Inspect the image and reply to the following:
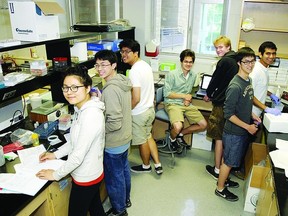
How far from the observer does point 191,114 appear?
319cm

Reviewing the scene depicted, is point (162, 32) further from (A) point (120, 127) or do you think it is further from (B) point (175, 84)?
(A) point (120, 127)

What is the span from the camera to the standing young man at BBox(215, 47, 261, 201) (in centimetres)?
213

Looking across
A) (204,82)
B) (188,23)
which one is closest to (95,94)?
(204,82)

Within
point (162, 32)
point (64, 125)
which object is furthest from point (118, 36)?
point (64, 125)

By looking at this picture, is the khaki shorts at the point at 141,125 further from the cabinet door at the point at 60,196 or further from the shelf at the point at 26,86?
the cabinet door at the point at 60,196

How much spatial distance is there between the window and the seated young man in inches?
38.5

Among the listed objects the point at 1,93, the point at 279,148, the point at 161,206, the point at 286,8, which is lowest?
the point at 161,206

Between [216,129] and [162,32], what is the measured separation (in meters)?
2.05

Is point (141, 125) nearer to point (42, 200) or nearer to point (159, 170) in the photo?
point (159, 170)

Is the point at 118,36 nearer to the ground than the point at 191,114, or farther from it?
farther from it

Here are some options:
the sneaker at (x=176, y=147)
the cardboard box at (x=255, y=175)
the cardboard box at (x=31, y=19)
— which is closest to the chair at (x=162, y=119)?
the sneaker at (x=176, y=147)

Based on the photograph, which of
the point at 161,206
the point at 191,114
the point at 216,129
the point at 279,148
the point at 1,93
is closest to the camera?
the point at 1,93

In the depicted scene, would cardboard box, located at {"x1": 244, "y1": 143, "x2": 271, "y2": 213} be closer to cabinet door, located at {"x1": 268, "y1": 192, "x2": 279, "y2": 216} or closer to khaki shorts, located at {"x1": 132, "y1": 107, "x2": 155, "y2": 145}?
cabinet door, located at {"x1": 268, "y1": 192, "x2": 279, "y2": 216}

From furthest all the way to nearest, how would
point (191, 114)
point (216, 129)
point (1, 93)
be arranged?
point (191, 114)
point (216, 129)
point (1, 93)
